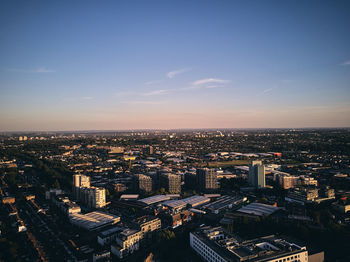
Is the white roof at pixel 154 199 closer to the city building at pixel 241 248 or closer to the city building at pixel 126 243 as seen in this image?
the city building at pixel 126 243

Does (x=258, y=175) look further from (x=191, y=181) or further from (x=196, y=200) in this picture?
(x=196, y=200)

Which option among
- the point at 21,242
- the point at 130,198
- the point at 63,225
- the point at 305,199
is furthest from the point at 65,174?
the point at 305,199

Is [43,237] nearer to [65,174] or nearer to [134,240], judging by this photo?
[134,240]

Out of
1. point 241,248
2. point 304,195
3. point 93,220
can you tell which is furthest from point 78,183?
point 304,195

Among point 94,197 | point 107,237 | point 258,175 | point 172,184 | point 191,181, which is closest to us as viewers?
point 107,237

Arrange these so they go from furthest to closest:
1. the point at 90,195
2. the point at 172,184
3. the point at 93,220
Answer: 1. the point at 172,184
2. the point at 90,195
3. the point at 93,220

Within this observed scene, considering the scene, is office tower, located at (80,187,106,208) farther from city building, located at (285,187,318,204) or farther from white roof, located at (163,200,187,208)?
city building, located at (285,187,318,204)

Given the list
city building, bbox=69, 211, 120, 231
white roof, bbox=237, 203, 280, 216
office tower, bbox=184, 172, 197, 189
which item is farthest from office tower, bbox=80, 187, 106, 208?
white roof, bbox=237, 203, 280, 216

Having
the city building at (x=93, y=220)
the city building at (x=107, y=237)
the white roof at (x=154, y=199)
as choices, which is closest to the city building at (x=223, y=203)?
the white roof at (x=154, y=199)
